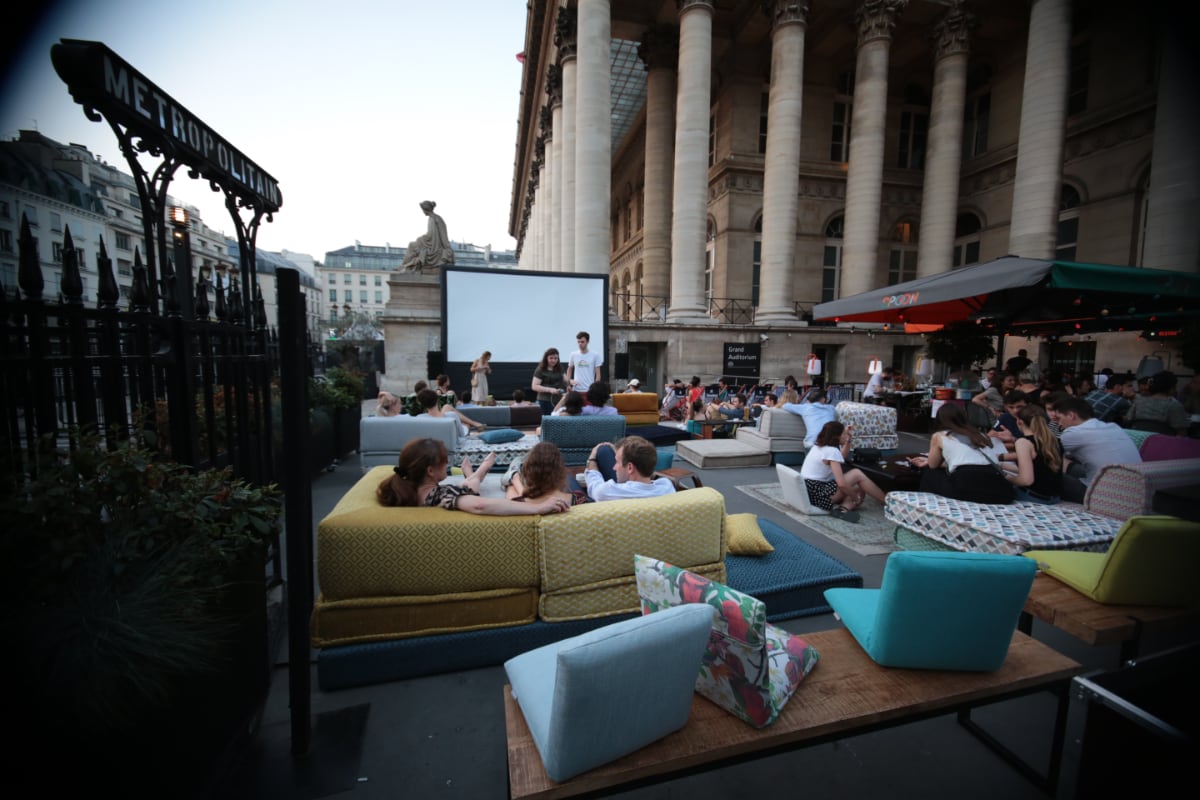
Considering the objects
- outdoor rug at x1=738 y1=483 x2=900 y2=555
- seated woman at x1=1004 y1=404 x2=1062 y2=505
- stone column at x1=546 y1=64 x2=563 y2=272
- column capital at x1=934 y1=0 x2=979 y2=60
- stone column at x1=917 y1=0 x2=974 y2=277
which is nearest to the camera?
outdoor rug at x1=738 y1=483 x2=900 y2=555

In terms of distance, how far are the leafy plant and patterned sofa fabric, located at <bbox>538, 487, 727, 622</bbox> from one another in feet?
35.1

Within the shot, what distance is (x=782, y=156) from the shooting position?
1622 cm

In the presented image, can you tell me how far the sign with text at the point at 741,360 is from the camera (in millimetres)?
16562

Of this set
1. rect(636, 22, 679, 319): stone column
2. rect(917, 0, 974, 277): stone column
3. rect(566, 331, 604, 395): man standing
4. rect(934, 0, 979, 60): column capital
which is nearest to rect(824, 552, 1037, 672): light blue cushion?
rect(566, 331, 604, 395): man standing

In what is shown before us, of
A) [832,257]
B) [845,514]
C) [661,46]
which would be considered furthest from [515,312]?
[832,257]

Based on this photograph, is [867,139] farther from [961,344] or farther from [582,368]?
[582,368]

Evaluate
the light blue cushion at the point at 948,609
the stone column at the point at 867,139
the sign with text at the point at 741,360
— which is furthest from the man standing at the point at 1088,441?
the stone column at the point at 867,139

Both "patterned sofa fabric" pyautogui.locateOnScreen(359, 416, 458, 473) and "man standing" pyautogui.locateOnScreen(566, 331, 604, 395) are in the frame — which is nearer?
"patterned sofa fabric" pyautogui.locateOnScreen(359, 416, 458, 473)

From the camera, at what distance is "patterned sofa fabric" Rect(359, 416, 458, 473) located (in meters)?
6.30

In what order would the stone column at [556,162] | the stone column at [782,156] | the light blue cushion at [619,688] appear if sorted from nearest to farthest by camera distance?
the light blue cushion at [619,688] → the stone column at [782,156] → the stone column at [556,162]

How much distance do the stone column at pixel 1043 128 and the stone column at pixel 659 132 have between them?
11832mm

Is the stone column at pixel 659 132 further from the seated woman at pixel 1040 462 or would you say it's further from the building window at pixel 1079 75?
the seated woman at pixel 1040 462

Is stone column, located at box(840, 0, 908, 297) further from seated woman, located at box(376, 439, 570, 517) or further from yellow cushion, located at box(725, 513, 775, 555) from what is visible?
seated woman, located at box(376, 439, 570, 517)

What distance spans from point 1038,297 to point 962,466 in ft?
20.8
